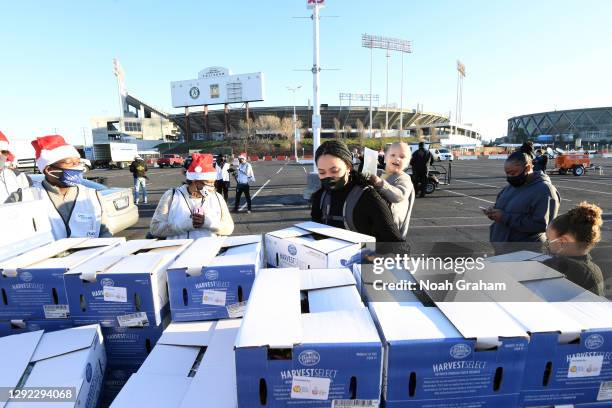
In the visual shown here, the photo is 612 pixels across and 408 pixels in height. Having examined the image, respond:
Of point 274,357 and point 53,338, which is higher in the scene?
point 274,357

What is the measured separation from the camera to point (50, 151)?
249cm

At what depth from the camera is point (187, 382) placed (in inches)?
51.7

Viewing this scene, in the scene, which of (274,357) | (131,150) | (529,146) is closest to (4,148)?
(274,357)

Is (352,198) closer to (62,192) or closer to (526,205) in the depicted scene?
(526,205)

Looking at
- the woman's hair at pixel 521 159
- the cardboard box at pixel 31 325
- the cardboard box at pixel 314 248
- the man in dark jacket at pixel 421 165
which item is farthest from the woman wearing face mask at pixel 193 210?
the man in dark jacket at pixel 421 165

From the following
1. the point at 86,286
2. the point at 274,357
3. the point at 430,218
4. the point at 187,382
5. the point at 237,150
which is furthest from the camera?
the point at 237,150

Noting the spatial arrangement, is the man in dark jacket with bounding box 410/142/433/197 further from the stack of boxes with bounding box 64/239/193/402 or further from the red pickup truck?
the red pickup truck

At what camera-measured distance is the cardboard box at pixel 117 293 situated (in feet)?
5.08

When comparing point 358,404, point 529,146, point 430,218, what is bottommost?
point 430,218

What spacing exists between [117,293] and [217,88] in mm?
70396

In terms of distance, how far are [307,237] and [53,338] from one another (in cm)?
145

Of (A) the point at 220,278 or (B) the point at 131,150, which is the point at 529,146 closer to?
(A) the point at 220,278

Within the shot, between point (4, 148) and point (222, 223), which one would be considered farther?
point (4, 148)

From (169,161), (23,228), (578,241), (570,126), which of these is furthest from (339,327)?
(570,126)
